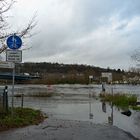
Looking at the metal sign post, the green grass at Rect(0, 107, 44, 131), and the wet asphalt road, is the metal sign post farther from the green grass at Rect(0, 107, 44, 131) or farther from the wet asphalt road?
the wet asphalt road

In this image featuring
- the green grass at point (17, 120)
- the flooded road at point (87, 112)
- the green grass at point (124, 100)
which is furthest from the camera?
the green grass at point (124, 100)

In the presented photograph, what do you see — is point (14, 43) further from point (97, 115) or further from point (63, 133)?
point (97, 115)

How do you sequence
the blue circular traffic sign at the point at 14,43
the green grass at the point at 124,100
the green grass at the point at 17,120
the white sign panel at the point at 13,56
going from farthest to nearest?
the green grass at the point at 124,100
the blue circular traffic sign at the point at 14,43
the white sign panel at the point at 13,56
the green grass at the point at 17,120

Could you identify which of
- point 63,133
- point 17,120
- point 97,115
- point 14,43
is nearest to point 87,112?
point 97,115

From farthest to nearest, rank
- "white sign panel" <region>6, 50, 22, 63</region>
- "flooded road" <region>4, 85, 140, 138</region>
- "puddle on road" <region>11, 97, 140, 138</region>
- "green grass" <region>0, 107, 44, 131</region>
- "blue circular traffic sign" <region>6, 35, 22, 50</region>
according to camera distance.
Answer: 1. "flooded road" <region>4, 85, 140, 138</region>
2. "puddle on road" <region>11, 97, 140, 138</region>
3. "blue circular traffic sign" <region>6, 35, 22, 50</region>
4. "white sign panel" <region>6, 50, 22, 63</region>
5. "green grass" <region>0, 107, 44, 131</region>

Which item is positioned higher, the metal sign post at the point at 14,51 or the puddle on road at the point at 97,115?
the metal sign post at the point at 14,51

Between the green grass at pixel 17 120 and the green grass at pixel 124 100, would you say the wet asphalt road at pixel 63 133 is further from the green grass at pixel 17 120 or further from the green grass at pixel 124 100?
the green grass at pixel 124 100

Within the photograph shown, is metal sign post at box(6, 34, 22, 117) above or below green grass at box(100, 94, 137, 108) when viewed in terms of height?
above

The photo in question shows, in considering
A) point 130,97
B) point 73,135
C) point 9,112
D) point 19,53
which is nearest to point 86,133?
point 73,135

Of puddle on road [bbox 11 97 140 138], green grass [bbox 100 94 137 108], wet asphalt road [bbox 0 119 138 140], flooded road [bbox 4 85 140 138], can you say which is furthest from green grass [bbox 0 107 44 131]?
green grass [bbox 100 94 137 108]

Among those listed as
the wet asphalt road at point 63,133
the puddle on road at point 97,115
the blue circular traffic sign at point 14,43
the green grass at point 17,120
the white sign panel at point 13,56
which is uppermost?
the blue circular traffic sign at point 14,43

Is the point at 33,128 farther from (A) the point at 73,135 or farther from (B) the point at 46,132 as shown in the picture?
(A) the point at 73,135

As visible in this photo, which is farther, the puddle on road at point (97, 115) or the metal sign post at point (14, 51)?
the puddle on road at point (97, 115)

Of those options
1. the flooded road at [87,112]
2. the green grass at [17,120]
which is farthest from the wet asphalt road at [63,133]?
the flooded road at [87,112]
